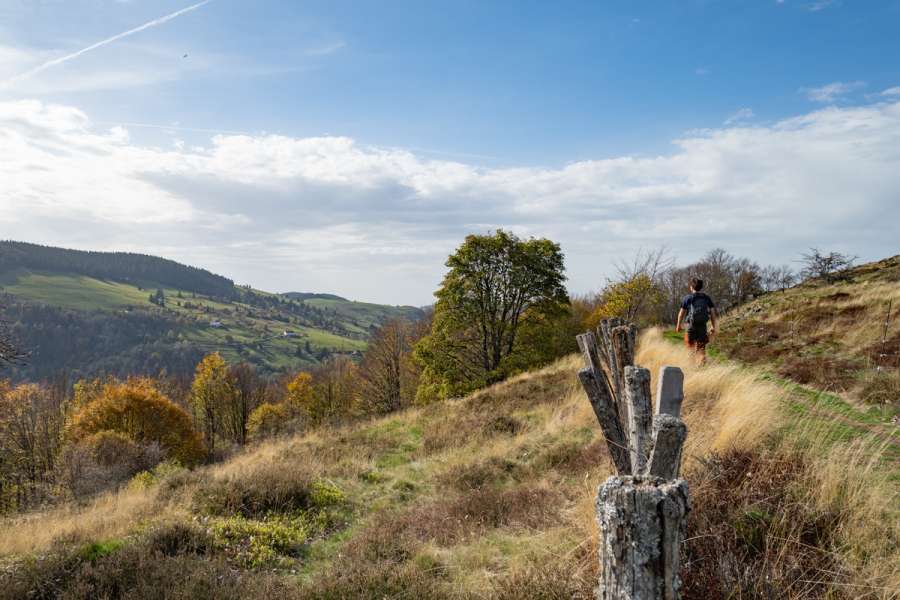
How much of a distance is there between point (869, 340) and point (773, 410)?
915 centimetres

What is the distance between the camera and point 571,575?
4012mm

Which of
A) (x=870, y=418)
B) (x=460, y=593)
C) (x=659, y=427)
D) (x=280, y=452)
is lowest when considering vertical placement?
(x=280, y=452)

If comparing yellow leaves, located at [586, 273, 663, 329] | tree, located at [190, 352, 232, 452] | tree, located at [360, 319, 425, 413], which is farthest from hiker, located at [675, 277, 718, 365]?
A: tree, located at [190, 352, 232, 452]

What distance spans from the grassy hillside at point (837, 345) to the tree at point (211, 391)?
4993cm

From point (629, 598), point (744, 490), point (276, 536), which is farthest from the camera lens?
point (276, 536)

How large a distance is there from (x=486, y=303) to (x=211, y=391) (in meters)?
39.2

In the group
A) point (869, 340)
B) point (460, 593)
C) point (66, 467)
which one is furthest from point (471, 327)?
point (460, 593)

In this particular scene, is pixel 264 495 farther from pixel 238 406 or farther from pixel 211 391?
pixel 238 406

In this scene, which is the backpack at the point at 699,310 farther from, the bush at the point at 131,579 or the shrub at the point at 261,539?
the bush at the point at 131,579

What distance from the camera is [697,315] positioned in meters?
11.1

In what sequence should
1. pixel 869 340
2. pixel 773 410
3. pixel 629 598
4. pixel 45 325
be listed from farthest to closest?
pixel 45 325 < pixel 869 340 < pixel 773 410 < pixel 629 598

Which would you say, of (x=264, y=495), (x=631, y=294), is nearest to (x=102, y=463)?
(x=264, y=495)

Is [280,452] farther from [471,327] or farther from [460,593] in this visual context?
[471,327]

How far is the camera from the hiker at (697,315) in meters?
11.0
